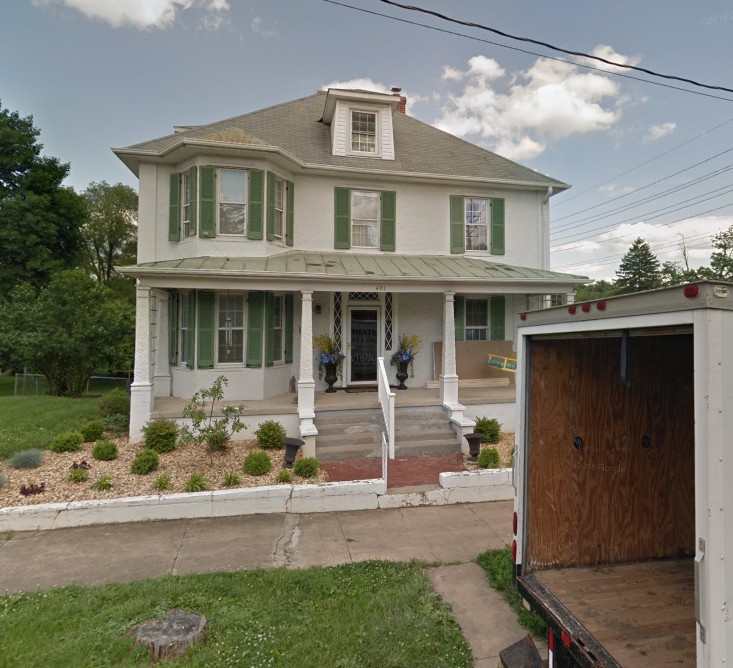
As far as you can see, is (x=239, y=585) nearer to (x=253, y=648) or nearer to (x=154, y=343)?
(x=253, y=648)

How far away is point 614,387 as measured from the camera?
11.6ft

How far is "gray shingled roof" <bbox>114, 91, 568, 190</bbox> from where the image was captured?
11125 mm

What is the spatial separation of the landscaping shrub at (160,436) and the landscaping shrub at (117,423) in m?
1.44

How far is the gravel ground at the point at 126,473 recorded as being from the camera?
19.1ft

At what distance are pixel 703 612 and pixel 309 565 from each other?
3.52 meters

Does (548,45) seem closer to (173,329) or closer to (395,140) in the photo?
(395,140)

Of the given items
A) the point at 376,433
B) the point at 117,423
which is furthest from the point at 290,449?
the point at 117,423

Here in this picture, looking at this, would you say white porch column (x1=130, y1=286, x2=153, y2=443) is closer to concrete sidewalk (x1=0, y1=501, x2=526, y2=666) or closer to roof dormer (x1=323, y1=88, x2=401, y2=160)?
concrete sidewalk (x1=0, y1=501, x2=526, y2=666)

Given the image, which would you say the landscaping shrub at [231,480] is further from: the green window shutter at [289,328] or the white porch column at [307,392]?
the green window shutter at [289,328]

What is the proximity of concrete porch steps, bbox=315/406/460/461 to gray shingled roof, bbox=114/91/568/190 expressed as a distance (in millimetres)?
6284

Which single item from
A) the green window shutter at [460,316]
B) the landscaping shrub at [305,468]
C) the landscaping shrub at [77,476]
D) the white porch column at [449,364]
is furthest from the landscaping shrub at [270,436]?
the green window shutter at [460,316]

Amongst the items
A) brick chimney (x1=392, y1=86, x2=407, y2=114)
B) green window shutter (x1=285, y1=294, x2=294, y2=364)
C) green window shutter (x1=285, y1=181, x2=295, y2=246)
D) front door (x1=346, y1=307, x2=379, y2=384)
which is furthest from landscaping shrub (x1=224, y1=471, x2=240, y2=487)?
brick chimney (x1=392, y1=86, x2=407, y2=114)

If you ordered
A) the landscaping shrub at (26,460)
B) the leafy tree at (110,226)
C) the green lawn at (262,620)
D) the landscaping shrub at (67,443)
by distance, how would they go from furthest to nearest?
1. the leafy tree at (110,226)
2. the landscaping shrub at (67,443)
3. the landscaping shrub at (26,460)
4. the green lawn at (262,620)

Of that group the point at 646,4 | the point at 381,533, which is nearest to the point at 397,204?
the point at 646,4
